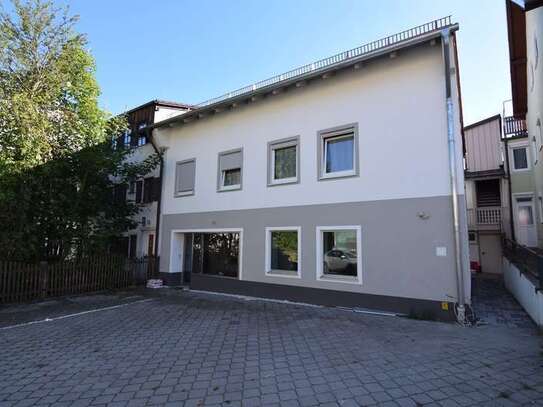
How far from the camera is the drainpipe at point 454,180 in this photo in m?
7.12

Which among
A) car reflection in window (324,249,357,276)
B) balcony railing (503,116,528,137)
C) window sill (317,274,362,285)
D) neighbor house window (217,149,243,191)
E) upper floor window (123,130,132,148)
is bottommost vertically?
window sill (317,274,362,285)

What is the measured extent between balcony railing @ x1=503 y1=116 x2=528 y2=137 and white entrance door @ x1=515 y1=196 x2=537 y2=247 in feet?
12.6

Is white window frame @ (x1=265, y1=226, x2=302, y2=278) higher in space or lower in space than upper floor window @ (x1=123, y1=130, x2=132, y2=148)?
lower

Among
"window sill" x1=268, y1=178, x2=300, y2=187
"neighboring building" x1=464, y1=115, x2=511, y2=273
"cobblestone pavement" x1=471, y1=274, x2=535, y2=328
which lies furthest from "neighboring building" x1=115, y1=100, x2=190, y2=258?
"neighboring building" x1=464, y1=115, x2=511, y2=273

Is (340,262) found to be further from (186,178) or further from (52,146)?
(52,146)

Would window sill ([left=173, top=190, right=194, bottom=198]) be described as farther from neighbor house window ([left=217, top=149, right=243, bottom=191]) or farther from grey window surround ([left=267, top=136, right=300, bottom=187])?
grey window surround ([left=267, top=136, right=300, bottom=187])

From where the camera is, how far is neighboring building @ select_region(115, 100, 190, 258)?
1490 cm

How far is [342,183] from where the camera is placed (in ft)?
29.7

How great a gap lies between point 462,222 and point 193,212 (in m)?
8.94

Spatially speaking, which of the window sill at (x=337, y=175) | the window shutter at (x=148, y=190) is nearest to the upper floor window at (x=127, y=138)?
the window shutter at (x=148, y=190)

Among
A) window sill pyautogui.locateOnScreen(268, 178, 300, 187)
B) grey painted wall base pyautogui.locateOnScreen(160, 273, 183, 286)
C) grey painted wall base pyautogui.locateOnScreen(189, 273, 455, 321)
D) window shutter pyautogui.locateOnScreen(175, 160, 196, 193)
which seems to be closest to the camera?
grey painted wall base pyautogui.locateOnScreen(189, 273, 455, 321)

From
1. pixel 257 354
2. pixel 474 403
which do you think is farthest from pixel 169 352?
pixel 474 403

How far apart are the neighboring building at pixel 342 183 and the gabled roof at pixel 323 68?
38 mm

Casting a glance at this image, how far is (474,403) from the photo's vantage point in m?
3.54
